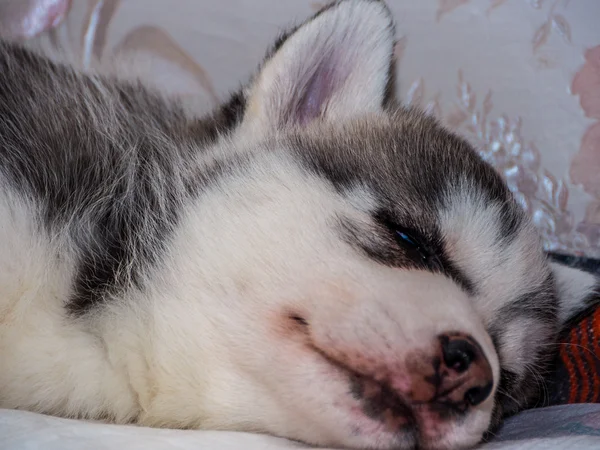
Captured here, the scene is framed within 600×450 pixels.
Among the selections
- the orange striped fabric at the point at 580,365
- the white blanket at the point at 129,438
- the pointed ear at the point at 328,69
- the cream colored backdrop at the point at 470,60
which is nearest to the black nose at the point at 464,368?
the white blanket at the point at 129,438

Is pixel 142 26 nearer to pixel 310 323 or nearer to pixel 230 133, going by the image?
pixel 230 133

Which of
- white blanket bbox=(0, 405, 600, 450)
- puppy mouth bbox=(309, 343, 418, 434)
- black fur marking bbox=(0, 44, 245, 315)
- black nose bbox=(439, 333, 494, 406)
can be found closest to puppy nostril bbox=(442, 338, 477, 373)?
black nose bbox=(439, 333, 494, 406)

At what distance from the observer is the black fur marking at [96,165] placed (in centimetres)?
142

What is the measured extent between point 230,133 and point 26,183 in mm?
562

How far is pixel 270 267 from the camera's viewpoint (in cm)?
133

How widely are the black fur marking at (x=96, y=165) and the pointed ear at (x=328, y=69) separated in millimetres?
106

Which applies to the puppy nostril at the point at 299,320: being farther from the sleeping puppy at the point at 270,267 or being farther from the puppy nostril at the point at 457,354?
the puppy nostril at the point at 457,354

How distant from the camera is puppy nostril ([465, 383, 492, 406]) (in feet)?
3.96

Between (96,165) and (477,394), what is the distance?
103 cm

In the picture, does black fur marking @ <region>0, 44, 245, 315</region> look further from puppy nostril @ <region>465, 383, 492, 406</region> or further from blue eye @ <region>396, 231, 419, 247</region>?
puppy nostril @ <region>465, 383, 492, 406</region>

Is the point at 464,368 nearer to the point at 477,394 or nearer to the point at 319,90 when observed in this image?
the point at 477,394

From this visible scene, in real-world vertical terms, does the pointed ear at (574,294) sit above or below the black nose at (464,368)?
below

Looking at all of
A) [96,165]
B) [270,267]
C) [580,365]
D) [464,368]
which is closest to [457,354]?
[464,368]

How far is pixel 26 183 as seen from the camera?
4.70 ft
